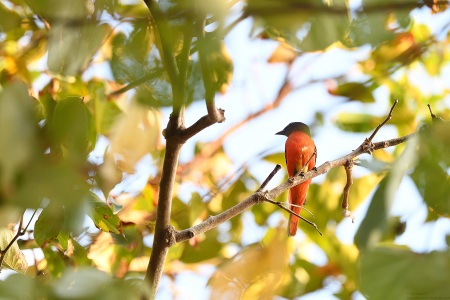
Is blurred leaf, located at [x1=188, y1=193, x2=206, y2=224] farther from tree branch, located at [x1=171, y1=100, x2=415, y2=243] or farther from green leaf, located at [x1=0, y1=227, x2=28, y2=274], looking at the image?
green leaf, located at [x1=0, y1=227, x2=28, y2=274]

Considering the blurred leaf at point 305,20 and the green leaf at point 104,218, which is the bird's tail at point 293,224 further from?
the blurred leaf at point 305,20

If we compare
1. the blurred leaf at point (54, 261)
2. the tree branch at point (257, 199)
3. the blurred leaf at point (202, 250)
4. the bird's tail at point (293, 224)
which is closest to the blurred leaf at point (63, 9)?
the tree branch at point (257, 199)

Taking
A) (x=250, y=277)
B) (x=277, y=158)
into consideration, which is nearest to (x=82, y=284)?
(x=250, y=277)

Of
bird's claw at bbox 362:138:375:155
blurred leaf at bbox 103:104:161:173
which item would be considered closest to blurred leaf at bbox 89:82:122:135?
bird's claw at bbox 362:138:375:155

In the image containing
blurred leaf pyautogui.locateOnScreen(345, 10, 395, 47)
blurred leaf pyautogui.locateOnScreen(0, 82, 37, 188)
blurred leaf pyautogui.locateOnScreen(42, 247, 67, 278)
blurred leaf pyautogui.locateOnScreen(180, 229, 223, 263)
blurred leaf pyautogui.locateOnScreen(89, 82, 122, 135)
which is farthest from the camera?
blurred leaf pyautogui.locateOnScreen(180, 229, 223, 263)

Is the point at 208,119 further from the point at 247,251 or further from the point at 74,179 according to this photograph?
the point at 74,179

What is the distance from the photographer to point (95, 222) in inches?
36.0

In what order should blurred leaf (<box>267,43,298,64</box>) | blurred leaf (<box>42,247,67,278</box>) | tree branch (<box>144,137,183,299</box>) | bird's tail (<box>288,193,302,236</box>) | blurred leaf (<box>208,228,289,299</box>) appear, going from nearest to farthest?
blurred leaf (<box>208,228,289,299</box>), tree branch (<box>144,137,183,299</box>), blurred leaf (<box>42,247,67,278</box>), bird's tail (<box>288,193,302,236</box>), blurred leaf (<box>267,43,298,64</box>)

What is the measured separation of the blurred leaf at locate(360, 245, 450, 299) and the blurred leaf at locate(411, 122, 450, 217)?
3cm

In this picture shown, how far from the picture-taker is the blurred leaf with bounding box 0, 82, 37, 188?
0.71 feet

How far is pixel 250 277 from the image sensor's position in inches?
27.7

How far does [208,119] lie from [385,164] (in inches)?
19.8

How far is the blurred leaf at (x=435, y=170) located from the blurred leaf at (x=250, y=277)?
373 millimetres

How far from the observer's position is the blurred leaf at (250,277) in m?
0.65
